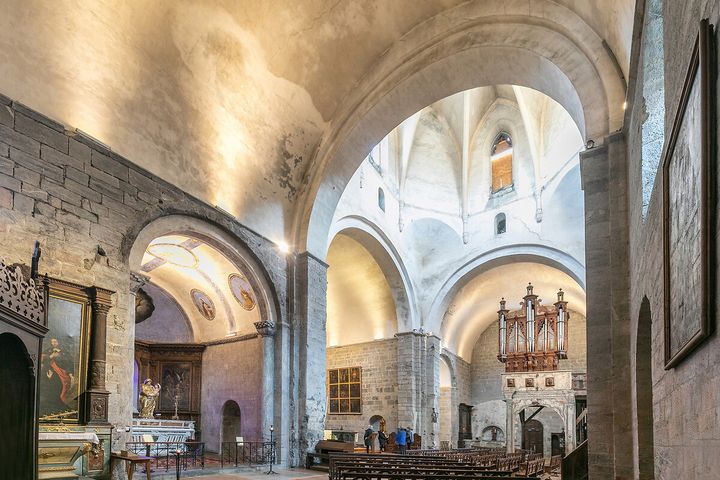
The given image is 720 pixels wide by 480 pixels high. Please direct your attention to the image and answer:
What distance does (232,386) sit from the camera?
587 inches

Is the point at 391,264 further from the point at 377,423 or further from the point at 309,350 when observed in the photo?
the point at 309,350

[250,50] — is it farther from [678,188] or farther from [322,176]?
[678,188]

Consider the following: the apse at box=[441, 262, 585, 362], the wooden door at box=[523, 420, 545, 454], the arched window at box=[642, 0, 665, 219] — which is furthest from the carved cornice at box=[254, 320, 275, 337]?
the wooden door at box=[523, 420, 545, 454]

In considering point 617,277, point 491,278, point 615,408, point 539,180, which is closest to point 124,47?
point 617,277

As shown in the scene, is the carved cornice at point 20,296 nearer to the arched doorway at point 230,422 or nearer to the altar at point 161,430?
the altar at point 161,430

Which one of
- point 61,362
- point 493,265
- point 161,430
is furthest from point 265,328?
point 493,265

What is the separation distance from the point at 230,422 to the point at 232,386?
4.84ft

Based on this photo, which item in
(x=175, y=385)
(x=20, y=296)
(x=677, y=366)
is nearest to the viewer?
(x=677, y=366)

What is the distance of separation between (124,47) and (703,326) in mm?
10205

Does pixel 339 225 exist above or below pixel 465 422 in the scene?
above

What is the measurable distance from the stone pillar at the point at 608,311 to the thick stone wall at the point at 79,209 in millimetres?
7474

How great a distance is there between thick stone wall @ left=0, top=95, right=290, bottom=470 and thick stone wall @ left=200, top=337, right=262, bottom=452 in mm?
4622

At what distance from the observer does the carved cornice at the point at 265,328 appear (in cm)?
1363

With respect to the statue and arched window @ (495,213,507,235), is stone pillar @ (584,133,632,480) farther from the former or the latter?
arched window @ (495,213,507,235)
